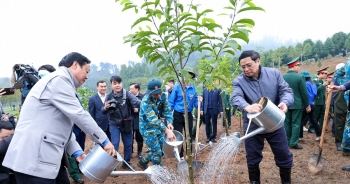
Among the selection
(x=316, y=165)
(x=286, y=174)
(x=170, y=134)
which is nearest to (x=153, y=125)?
(x=170, y=134)

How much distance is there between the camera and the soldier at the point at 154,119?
12.9 ft

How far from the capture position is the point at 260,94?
9.89ft

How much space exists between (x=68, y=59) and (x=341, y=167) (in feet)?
14.5

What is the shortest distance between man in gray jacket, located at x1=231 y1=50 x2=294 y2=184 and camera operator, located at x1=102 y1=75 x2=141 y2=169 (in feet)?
7.59

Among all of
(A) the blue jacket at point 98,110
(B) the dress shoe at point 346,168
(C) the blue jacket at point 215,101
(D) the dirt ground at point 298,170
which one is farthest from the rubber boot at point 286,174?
(C) the blue jacket at point 215,101

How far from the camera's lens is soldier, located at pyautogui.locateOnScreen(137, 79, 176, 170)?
3926 millimetres

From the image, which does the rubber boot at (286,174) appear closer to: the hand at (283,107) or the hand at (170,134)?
the hand at (283,107)

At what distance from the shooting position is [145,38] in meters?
1.98

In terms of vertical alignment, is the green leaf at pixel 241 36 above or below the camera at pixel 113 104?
above

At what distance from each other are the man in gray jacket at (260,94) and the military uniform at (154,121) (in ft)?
4.41

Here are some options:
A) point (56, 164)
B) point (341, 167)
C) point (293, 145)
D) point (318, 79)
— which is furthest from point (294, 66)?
point (56, 164)

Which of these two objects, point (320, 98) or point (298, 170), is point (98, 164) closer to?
point (298, 170)

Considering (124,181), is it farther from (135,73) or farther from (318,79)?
(135,73)

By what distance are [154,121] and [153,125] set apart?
0.18 metres
